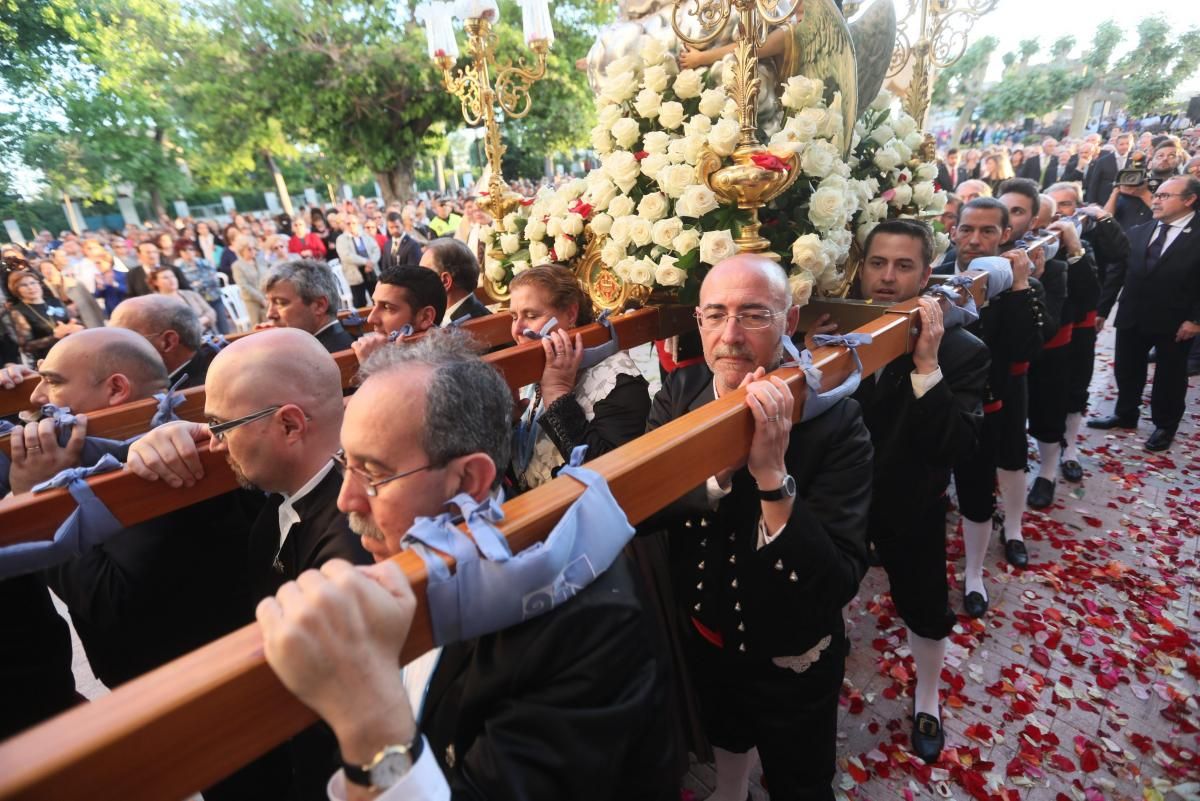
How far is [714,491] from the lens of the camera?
1893mm

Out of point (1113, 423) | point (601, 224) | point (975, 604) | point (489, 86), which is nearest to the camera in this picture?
point (601, 224)

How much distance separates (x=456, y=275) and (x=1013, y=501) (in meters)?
4.35

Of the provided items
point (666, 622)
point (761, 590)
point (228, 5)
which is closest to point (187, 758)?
point (761, 590)

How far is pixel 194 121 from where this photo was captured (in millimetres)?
20000

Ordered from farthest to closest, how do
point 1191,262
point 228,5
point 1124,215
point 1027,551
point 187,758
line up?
point 228,5, point 1124,215, point 1191,262, point 1027,551, point 187,758

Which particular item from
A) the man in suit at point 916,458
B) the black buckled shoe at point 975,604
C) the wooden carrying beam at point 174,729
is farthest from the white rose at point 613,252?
the black buckled shoe at point 975,604

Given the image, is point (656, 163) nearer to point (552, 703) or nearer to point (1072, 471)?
point (552, 703)

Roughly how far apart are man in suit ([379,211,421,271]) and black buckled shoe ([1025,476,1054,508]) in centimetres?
797

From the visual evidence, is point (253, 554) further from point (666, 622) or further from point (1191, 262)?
point (1191, 262)

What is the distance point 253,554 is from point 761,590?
171 centimetres

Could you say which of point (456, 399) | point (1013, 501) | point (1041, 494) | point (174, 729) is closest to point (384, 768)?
point (174, 729)

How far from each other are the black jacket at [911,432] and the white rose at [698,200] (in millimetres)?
1112

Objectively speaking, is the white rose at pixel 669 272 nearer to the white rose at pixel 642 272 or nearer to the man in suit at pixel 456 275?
the white rose at pixel 642 272

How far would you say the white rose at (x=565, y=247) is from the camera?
3.25 m
